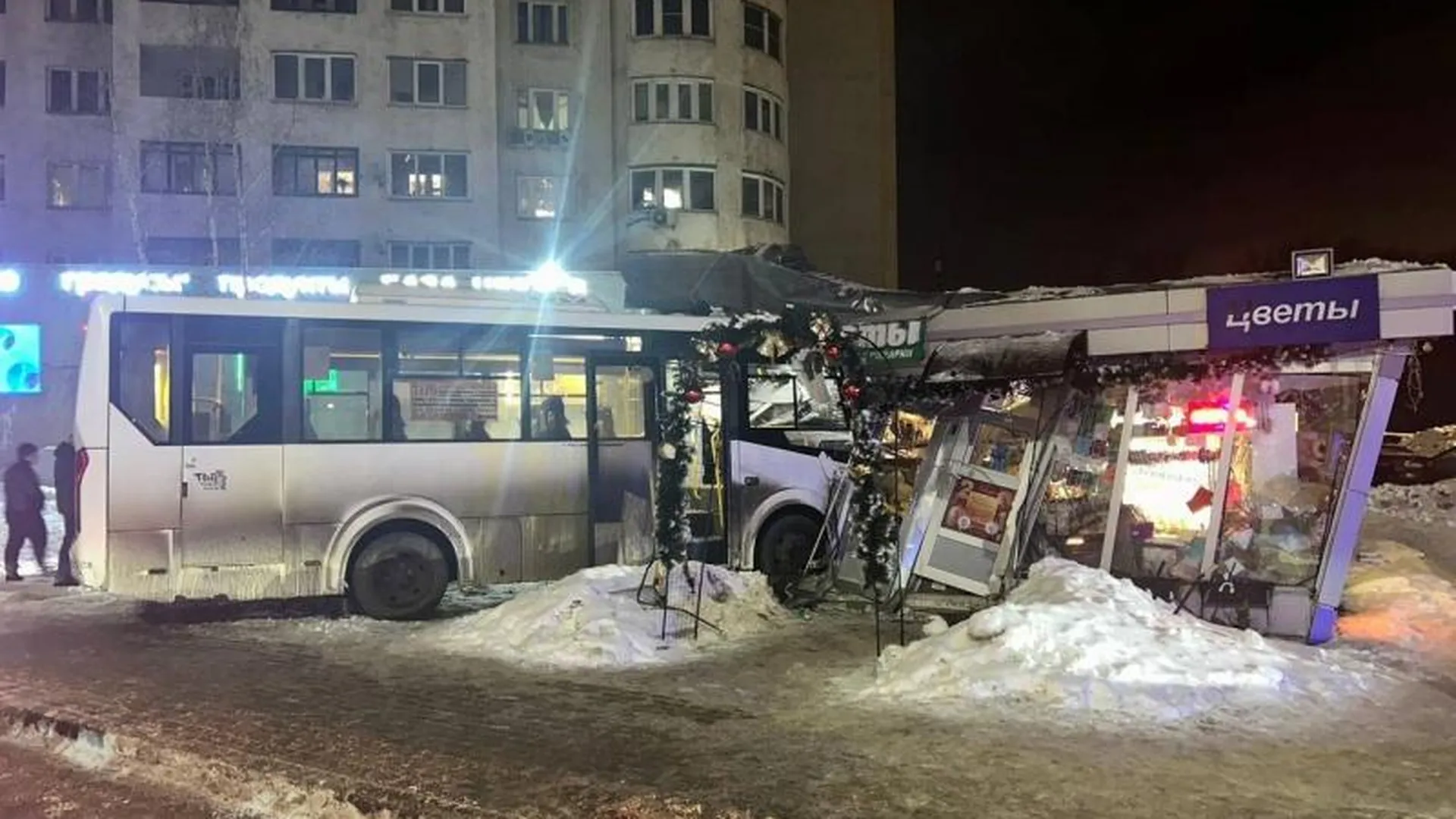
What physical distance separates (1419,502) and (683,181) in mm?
22775

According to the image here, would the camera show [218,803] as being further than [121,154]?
No

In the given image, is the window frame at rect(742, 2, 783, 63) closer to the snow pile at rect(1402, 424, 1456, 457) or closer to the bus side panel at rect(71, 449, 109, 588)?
the snow pile at rect(1402, 424, 1456, 457)

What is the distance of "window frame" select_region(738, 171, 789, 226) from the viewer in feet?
122

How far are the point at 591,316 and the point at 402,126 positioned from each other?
2584cm

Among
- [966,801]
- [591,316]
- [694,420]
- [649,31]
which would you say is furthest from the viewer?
[649,31]

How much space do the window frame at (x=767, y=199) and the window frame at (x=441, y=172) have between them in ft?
29.3

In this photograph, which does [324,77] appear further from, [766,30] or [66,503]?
Result: [66,503]

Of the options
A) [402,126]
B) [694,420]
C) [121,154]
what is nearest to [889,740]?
[694,420]

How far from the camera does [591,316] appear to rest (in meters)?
13.1

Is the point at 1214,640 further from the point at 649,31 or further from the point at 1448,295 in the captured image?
the point at 649,31

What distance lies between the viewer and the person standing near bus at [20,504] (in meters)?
14.9

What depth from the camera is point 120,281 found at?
1230 inches

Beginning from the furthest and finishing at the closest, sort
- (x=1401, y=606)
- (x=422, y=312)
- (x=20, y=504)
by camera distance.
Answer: (x=20, y=504) < (x=422, y=312) < (x=1401, y=606)

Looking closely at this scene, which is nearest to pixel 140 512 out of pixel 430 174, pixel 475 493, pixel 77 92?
pixel 475 493
